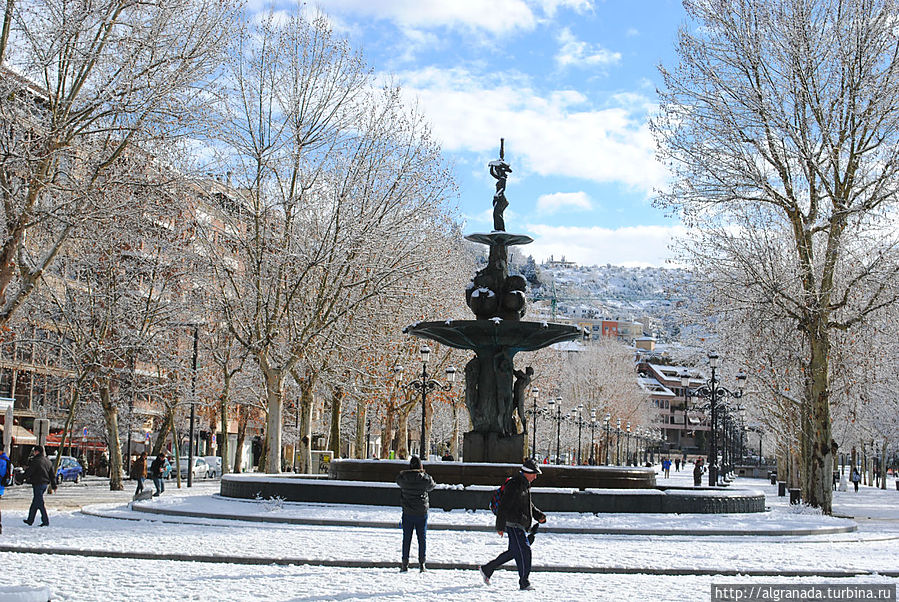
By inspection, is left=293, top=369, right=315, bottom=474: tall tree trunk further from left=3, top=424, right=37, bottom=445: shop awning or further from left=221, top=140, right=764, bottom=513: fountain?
left=3, top=424, right=37, bottom=445: shop awning

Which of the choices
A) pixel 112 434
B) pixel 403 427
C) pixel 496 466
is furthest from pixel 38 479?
pixel 403 427

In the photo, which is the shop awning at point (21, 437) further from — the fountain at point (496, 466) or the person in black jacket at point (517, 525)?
the person in black jacket at point (517, 525)

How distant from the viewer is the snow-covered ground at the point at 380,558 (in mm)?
10719

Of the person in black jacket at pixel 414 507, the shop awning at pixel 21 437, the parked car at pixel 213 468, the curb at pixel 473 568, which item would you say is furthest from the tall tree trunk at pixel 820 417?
the parked car at pixel 213 468

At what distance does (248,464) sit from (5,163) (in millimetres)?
64143

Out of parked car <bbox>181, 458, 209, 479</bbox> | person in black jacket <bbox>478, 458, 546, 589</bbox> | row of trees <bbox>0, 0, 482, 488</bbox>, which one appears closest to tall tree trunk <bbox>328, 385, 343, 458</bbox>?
row of trees <bbox>0, 0, 482, 488</bbox>

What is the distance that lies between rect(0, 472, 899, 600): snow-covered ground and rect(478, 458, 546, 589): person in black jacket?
0.24 m

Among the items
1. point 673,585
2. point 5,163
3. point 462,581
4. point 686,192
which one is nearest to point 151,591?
point 462,581

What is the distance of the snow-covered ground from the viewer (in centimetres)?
1072

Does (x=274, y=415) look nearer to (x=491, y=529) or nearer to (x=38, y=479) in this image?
(x=38, y=479)

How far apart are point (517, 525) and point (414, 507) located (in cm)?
161

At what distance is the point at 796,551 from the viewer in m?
16.1

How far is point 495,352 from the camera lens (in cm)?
2281

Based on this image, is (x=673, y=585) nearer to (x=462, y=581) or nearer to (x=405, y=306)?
(x=462, y=581)
